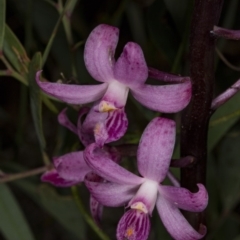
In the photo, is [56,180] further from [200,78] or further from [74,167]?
[200,78]

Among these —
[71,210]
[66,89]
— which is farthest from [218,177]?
[66,89]

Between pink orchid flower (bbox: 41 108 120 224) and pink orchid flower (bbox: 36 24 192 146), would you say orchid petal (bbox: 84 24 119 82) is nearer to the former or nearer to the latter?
pink orchid flower (bbox: 36 24 192 146)

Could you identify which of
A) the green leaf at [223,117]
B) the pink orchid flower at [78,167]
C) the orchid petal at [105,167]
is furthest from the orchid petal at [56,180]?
the green leaf at [223,117]

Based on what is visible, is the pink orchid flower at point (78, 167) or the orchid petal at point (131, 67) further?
the pink orchid flower at point (78, 167)

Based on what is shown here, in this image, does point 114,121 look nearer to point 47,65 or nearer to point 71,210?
point 71,210

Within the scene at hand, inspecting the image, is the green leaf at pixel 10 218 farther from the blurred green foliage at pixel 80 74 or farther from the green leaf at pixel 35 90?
the green leaf at pixel 35 90

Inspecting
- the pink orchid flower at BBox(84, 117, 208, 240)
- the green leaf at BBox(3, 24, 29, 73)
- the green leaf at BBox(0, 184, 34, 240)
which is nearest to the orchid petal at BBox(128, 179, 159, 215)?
the pink orchid flower at BBox(84, 117, 208, 240)
